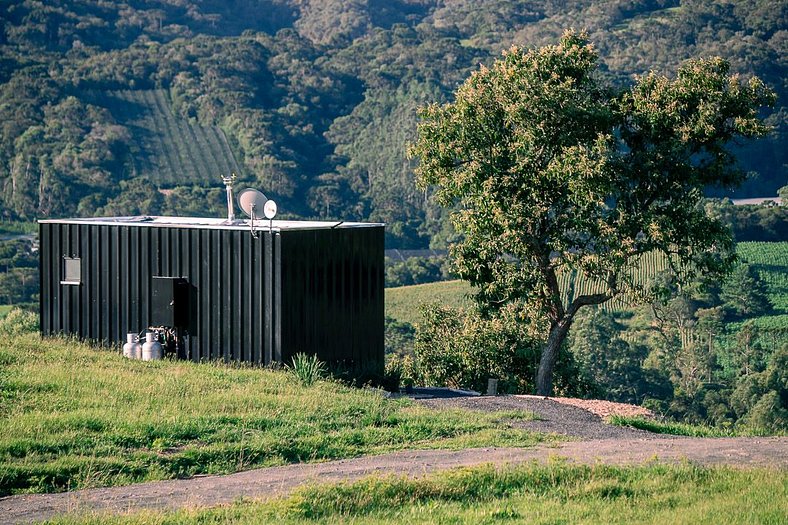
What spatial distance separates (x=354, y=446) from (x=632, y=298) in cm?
1004

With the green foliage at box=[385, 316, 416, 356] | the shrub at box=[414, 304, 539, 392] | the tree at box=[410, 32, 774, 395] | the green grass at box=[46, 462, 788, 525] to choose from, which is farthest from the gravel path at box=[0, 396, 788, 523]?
the green foliage at box=[385, 316, 416, 356]

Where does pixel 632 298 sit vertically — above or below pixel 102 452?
above

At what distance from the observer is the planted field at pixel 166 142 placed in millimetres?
136250

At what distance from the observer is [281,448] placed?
13383 mm

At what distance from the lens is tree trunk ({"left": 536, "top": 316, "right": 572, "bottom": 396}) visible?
78.4 feet

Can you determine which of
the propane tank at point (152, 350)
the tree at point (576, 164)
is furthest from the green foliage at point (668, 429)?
the propane tank at point (152, 350)

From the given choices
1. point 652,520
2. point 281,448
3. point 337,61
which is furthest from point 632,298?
point 337,61

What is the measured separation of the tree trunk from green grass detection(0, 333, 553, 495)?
7.03 m

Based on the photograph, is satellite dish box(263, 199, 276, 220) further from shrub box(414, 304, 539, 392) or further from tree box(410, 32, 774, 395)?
shrub box(414, 304, 539, 392)

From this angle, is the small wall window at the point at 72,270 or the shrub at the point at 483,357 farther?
the shrub at the point at 483,357

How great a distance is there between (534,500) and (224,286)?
9.62 metres

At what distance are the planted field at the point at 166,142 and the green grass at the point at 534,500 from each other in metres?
123

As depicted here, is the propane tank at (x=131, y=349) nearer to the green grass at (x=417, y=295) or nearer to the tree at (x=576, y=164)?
the tree at (x=576, y=164)

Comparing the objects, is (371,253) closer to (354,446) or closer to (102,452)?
(354,446)
